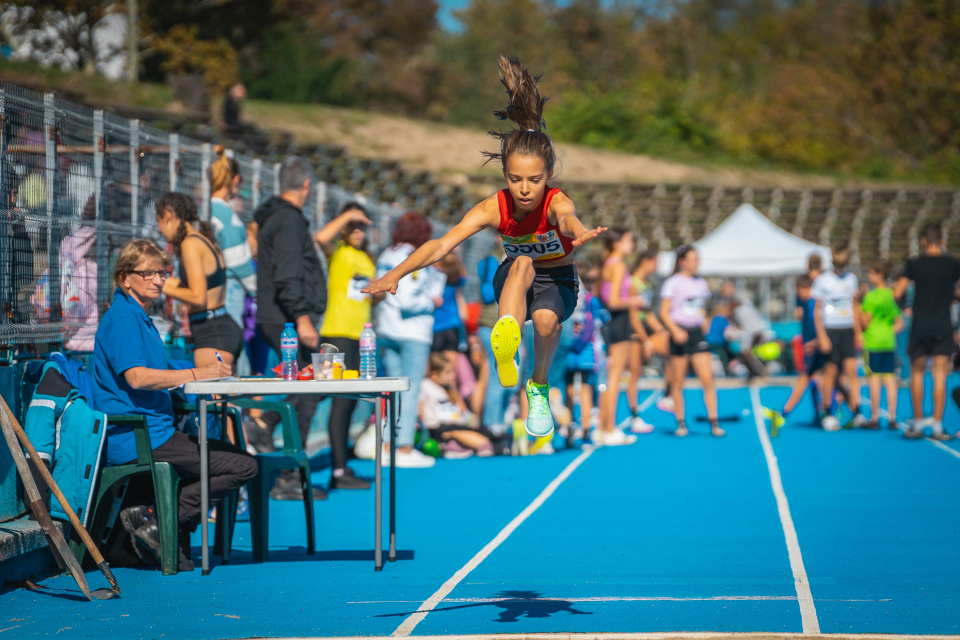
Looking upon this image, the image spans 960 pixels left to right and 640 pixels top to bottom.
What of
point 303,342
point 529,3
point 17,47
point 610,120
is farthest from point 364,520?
point 529,3

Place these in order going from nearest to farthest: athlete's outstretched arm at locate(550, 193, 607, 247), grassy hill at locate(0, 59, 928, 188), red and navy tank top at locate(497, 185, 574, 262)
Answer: athlete's outstretched arm at locate(550, 193, 607, 247), red and navy tank top at locate(497, 185, 574, 262), grassy hill at locate(0, 59, 928, 188)

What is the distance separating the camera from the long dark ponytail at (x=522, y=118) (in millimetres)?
4574

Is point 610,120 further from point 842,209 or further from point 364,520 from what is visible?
point 364,520

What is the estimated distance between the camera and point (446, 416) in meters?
11.0

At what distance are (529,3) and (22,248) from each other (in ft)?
204

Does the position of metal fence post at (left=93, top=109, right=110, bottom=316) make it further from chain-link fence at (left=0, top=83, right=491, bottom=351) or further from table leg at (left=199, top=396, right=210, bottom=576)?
table leg at (left=199, top=396, right=210, bottom=576)

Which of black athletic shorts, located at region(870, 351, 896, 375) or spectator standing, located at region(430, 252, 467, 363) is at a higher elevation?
spectator standing, located at region(430, 252, 467, 363)

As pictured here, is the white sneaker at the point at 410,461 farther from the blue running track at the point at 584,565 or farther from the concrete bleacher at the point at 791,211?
the concrete bleacher at the point at 791,211

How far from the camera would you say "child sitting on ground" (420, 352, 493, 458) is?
35.5 feet

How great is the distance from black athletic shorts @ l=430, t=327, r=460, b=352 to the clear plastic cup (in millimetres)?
4673

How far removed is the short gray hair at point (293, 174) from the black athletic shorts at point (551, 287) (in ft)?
9.06

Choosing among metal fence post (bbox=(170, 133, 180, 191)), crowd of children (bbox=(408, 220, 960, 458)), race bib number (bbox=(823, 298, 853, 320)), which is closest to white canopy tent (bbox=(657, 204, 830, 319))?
crowd of children (bbox=(408, 220, 960, 458))

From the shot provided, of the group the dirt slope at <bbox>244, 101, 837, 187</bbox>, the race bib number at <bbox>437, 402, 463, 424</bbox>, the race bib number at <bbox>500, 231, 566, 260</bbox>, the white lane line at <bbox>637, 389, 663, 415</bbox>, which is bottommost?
the white lane line at <bbox>637, 389, 663, 415</bbox>

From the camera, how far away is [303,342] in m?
7.22
